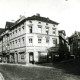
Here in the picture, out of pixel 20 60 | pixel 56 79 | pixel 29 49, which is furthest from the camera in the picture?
pixel 20 60

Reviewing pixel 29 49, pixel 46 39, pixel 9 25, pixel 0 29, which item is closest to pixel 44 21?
pixel 46 39

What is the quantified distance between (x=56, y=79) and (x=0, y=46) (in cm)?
5034

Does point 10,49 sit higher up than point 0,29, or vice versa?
point 0,29

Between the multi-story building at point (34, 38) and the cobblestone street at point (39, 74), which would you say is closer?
the cobblestone street at point (39, 74)

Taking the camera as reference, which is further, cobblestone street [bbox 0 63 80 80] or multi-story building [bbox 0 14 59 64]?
multi-story building [bbox 0 14 59 64]

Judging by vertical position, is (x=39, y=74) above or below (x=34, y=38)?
below

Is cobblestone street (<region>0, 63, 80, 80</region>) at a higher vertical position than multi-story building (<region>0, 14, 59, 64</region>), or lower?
lower

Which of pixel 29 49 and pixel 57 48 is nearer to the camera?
pixel 29 49

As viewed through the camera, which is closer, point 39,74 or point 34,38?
point 39,74

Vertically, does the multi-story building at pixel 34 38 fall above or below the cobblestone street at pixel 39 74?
above

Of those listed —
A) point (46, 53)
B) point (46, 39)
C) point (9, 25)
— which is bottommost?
point (46, 53)

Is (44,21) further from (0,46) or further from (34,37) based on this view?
(0,46)

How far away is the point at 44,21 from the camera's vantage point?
3941 cm

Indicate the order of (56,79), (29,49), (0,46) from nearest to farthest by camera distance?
1. (56,79)
2. (29,49)
3. (0,46)
